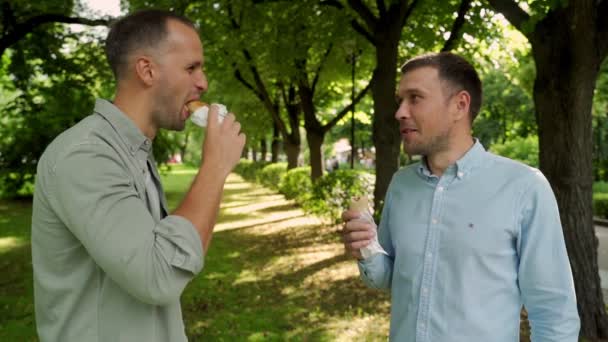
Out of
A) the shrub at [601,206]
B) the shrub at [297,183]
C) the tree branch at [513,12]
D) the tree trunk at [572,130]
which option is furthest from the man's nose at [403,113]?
the shrub at [601,206]

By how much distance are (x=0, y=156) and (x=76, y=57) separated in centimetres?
1263

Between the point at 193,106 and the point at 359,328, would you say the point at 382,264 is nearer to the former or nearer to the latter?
the point at 193,106

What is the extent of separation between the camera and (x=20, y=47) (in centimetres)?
1046

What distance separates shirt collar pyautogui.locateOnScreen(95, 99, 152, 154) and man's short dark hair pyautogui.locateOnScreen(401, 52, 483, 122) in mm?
1484

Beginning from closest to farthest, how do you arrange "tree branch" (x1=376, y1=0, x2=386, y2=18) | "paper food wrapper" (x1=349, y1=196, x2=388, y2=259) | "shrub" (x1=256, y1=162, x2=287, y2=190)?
"paper food wrapper" (x1=349, y1=196, x2=388, y2=259)
"tree branch" (x1=376, y1=0, x2=386, y2=18)
"shrub" (x1=256, y1=162, x2=287, y2=190)

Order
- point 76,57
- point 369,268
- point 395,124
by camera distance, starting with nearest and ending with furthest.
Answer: point 369,268, point 395,124, point 76,57

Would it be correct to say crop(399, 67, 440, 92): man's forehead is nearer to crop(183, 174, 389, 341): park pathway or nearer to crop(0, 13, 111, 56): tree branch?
crop(183, 174, 389, 341): park pathway

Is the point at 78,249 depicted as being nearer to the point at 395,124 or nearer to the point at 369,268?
the point at 369,268

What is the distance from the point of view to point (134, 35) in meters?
1.88

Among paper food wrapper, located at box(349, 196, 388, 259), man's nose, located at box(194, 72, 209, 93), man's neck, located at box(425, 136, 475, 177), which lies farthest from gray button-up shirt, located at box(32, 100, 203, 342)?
man's neck, located at box(425, 136, 475, 177)

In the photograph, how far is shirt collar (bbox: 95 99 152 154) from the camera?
6.07 ft

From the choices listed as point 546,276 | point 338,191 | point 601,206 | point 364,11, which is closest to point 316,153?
point 338,191

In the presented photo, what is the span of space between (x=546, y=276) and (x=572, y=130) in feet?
12.6

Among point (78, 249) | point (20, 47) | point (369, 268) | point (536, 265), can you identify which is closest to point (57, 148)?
point (78, 249)
